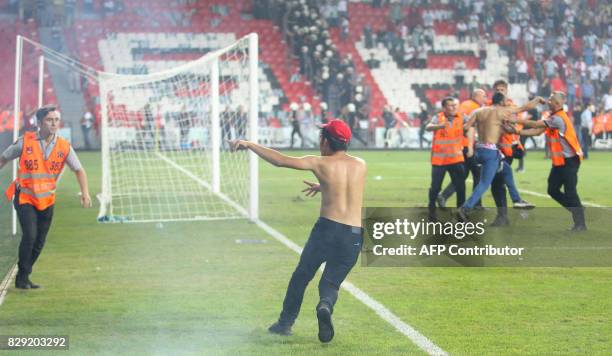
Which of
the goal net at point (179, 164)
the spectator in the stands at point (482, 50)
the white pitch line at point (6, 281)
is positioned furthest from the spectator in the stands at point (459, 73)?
the white pitch line at point (6, 281)

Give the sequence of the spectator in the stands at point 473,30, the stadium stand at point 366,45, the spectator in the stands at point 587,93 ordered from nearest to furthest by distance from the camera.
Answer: the stadium stand at point 366,45
the spectator in the stands at point 587,93
the spectator in the stands at point 473,30

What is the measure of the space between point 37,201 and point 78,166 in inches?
19.6

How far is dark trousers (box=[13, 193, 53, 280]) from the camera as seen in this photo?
375 inches

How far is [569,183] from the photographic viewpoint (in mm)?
13648

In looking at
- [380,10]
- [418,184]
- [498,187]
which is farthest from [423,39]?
[498,187]

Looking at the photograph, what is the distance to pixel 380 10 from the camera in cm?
4547

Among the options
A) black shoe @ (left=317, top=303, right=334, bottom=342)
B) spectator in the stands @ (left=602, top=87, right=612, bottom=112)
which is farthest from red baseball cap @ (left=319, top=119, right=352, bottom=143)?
spectator in the stands @ (left=602, top=87, right=612, bottom=112)

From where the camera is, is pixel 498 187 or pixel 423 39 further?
pixel 423 39

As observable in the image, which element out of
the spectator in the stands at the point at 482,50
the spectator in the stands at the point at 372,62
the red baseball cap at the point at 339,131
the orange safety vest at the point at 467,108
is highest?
the spectator in the stands at the point at 482,50

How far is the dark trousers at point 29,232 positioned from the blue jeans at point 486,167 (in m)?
6.14

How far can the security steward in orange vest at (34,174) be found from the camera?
952 centimetres

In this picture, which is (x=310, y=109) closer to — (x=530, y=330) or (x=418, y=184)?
(x=418, y=184)

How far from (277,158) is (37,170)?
3.37 meters

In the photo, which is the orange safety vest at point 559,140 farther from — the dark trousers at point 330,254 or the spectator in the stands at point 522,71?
the spectator in the stands at point 522,71
